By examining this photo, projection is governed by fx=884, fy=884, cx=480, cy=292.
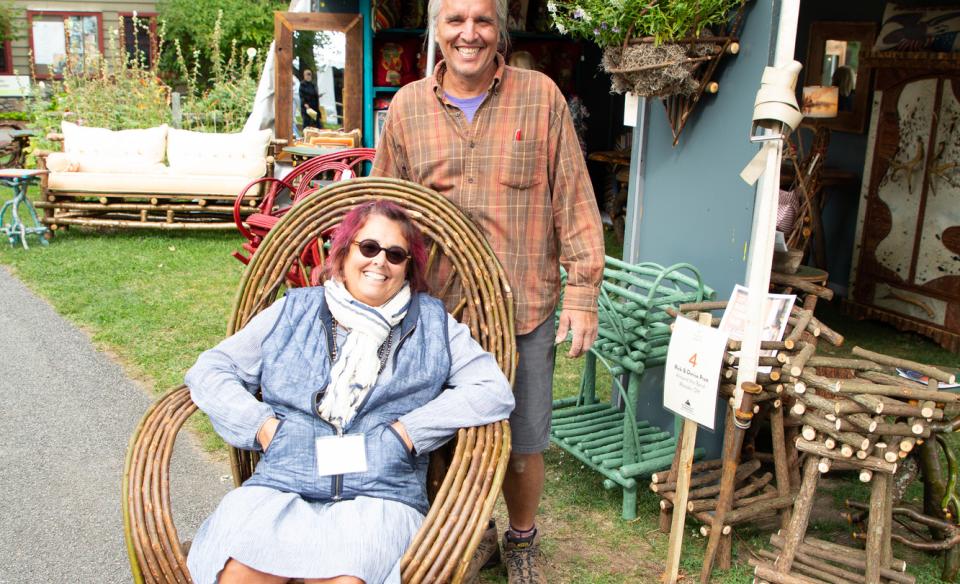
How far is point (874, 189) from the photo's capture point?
5.87m

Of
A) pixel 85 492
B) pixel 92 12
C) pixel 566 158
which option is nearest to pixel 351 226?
pixel 566 158

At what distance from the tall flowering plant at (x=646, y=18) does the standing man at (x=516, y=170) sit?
74cm

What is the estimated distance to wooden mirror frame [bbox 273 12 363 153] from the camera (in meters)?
8.36

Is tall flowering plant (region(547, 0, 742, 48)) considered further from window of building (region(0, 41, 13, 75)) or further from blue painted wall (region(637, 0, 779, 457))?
window of building (region(0, 41, 13, 75))

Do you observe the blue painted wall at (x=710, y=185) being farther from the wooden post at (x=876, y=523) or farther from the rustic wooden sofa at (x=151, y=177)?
the rustic wooden sofa at (x=151, y=177)

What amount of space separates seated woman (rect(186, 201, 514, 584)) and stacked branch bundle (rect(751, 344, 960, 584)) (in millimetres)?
890

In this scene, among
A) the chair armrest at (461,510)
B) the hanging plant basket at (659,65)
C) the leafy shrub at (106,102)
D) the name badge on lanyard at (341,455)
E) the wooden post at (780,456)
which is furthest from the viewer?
the leafy shrub at (106,102)

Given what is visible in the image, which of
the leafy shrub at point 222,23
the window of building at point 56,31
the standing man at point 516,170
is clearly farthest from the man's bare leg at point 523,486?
the window of building at point 56,31

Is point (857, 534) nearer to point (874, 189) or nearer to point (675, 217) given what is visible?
point (675, 217)

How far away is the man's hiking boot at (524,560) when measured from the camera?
2.74 metres

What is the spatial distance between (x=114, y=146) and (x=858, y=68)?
21.6 ft

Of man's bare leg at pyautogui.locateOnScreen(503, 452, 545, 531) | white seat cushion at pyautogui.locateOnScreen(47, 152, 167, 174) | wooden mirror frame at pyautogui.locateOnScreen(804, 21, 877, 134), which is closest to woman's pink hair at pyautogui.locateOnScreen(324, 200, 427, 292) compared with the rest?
man's bare leg at pyautogui.locateOnScreen(503, 452, 545, 531)

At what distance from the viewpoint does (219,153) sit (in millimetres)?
8523

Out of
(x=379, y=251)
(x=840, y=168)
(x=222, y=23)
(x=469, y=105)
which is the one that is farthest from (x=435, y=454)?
(x=222, y=23)
